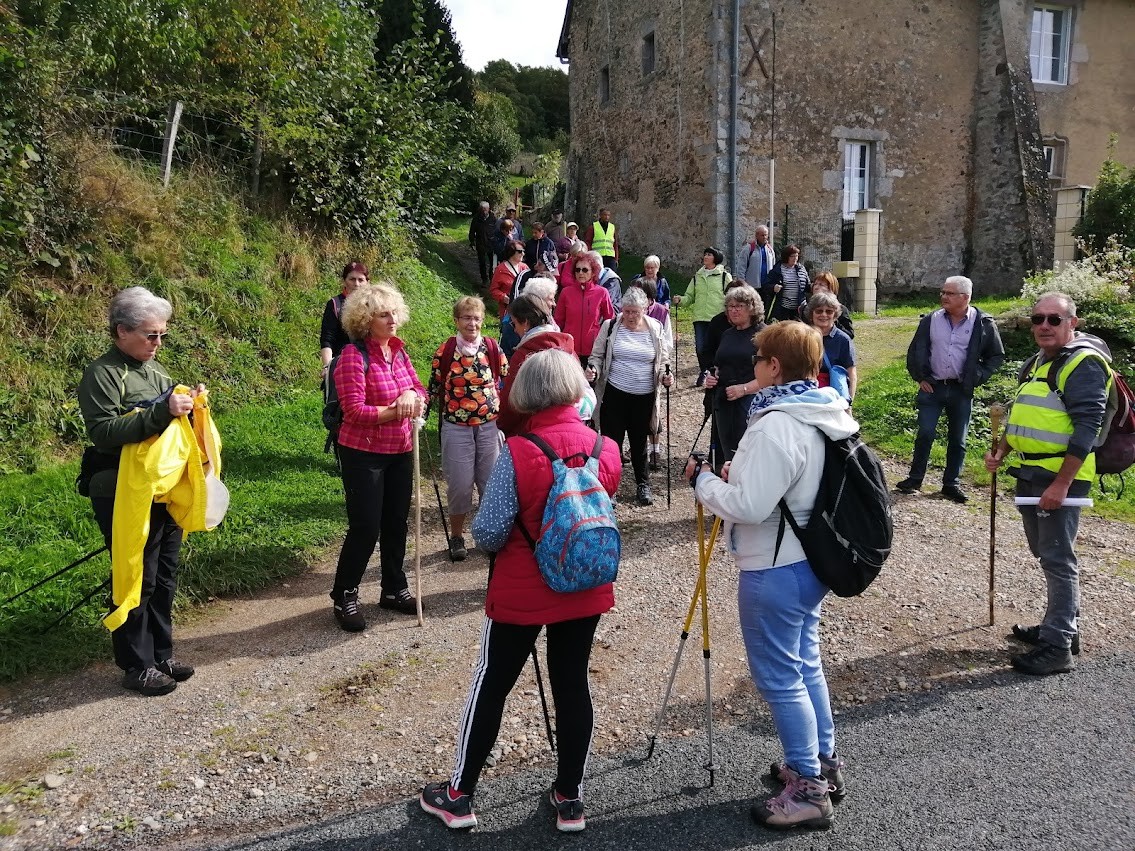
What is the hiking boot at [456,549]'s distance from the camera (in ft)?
18.7

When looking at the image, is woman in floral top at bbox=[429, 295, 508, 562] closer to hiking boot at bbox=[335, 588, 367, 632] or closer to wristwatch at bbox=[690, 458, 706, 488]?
hiking boot at bbox=[335, 588, 367, 632]

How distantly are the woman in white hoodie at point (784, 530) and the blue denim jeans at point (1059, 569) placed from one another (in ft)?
6.42

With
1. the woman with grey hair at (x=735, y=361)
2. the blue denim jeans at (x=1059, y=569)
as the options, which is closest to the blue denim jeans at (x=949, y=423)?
the woman with grey hair at (x=735, y=361)

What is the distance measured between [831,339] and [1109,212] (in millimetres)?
13026

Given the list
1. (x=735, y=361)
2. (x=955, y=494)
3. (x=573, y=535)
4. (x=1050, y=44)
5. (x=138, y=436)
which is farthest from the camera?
(x=1050, y=44)

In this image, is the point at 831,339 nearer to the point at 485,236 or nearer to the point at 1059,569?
the point at 1059,569

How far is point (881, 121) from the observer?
685 inches

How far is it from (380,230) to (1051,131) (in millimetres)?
16824

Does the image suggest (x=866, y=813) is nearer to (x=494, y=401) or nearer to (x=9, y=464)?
(x=494, y=401)

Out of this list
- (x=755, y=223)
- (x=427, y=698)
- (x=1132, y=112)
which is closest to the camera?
(x=427, y=698)

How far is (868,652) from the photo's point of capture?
176 inches

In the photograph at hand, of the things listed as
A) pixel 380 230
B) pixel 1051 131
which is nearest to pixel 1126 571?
pixel 380 230

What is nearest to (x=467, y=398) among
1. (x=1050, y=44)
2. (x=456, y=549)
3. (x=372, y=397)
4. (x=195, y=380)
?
(x=372, y=397)

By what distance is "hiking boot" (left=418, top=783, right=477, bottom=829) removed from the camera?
2951mm
